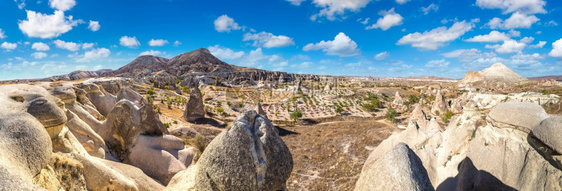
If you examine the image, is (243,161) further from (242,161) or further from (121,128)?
(121,128)

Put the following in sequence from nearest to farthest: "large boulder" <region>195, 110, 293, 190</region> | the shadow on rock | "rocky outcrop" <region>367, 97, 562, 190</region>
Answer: "large boulder" <region>195, 110, 293, 190</region>
"rocky outcrop" <region>367, 97, 562, 190</region>
the shadow on rock

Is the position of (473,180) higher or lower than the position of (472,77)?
lower

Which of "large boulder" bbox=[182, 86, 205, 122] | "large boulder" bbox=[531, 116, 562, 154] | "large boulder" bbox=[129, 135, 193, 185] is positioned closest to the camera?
"large boulder" bbox=[531, 116, 562, 154]

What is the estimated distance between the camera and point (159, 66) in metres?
163

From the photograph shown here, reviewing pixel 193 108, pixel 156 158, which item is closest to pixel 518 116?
pixel 156 158

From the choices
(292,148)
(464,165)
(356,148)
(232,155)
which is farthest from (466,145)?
(292,148)

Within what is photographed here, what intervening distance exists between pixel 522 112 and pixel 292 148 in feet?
53.5

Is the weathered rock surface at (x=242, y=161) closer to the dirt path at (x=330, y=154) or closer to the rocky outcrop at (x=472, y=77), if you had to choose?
the dirt path at (x=330, y=154)

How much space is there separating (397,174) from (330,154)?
15.4 metres

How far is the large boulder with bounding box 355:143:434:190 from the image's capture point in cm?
378

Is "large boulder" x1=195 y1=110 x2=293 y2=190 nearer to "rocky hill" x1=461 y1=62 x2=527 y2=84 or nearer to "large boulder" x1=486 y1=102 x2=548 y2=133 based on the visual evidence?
"large boulder" x1=486 y1=102 x2=548 y2=133

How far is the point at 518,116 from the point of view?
21.7 ft

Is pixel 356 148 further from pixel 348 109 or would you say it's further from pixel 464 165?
pixel 348 109

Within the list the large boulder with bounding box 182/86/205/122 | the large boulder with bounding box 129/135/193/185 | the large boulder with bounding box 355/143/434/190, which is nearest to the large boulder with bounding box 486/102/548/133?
the large boulder with bounding box 355/143/434/190
